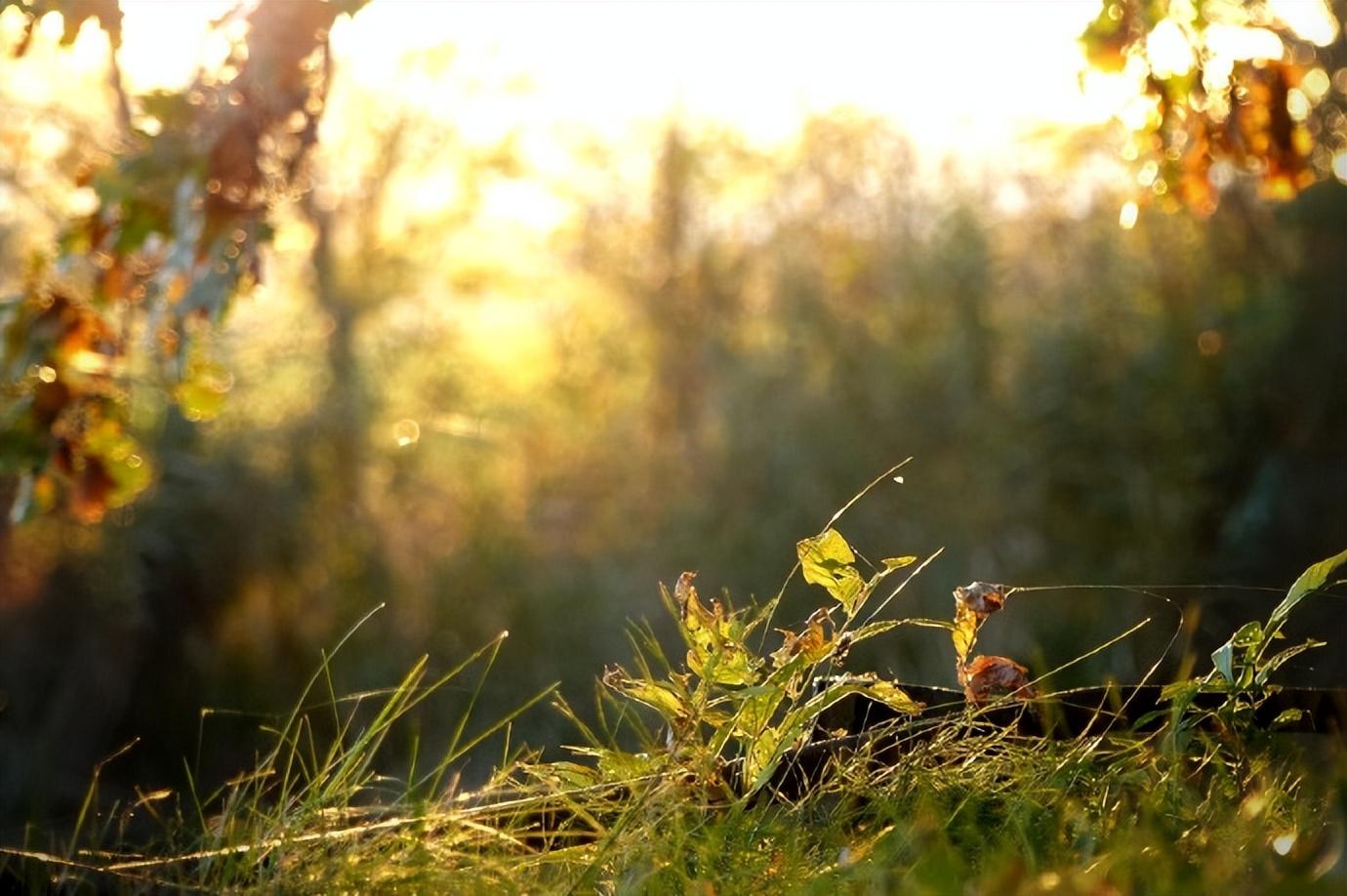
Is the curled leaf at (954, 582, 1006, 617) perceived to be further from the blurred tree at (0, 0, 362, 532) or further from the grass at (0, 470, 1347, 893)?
the blurred tree at (0, 0, 362, 532)

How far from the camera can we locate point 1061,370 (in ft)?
33.1

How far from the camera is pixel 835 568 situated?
6.44 ft

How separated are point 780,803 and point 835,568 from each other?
0.31 meters

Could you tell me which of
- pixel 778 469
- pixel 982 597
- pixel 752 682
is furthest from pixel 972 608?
pixel 778 469

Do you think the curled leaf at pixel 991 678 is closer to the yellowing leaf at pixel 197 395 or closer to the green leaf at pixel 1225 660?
the green leaf at pixel 1225 660

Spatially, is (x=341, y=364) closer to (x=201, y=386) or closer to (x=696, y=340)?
(x=696, y=340)

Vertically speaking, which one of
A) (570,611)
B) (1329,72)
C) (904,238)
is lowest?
(570,611)

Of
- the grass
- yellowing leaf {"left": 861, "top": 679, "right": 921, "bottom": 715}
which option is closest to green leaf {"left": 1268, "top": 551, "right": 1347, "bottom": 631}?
the grass

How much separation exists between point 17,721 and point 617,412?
23.4 feet

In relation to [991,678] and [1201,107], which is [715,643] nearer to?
[991,678]

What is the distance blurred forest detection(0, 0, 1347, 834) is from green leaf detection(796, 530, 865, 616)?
415cm

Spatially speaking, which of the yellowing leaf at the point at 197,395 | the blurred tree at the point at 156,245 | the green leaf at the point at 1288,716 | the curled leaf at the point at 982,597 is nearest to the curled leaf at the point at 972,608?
the curled leaf at the point at 982,597

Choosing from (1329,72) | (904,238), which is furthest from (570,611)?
(1329,72)

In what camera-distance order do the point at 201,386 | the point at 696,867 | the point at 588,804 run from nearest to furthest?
the point at 696,867 → the point at 588,804 → the point at 201,386
